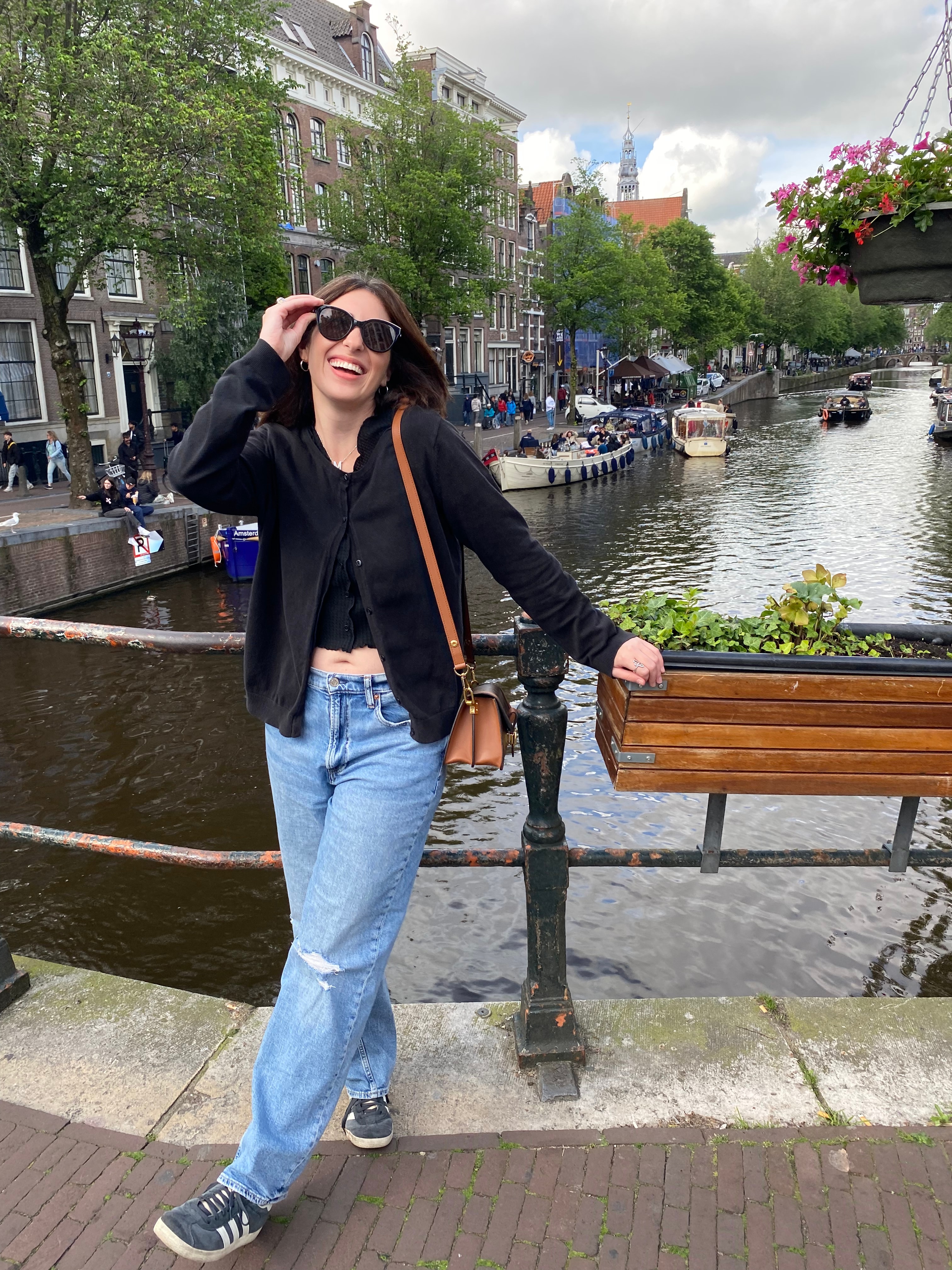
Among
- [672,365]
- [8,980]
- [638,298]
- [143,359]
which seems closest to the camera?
[8,980]

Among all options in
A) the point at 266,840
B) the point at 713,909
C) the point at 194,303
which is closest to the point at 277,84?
the point at 194,303

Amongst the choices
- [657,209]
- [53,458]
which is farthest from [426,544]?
[657,209]

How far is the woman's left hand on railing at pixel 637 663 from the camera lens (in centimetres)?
196

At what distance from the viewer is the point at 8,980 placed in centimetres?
258

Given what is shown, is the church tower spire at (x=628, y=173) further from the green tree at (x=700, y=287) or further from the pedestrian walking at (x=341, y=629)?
the pedestrian walking at (x=341, y=629)

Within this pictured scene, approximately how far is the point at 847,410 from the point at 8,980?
154ft

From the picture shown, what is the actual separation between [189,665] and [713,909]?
779cm

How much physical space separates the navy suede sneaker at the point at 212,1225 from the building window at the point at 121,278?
24153mm

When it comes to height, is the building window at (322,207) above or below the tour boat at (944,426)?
above

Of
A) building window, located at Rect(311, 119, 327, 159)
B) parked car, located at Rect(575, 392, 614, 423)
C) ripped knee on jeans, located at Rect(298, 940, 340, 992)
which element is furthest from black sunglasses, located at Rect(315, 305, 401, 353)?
parked car, located at Rect(575, 392, 614, 423)

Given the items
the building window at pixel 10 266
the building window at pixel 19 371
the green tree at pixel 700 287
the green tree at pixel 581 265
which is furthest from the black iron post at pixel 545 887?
the green tree at pixel 700 287

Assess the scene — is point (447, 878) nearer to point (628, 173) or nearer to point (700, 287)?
point (700, 287)

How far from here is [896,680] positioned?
6.98 feet

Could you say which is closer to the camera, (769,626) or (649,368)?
(769,626)
